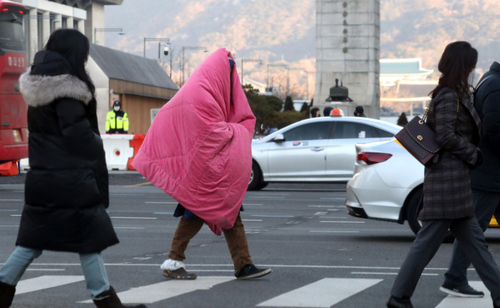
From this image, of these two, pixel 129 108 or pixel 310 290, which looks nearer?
pixel 310 290

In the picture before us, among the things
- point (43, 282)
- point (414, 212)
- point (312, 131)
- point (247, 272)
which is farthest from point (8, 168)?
point (247, 272)

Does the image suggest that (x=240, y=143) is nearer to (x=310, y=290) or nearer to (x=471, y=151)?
(x=310, y=290)

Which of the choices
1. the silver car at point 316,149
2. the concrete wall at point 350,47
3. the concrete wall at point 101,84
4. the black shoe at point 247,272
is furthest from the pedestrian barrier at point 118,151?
the black shoe at point 247,272

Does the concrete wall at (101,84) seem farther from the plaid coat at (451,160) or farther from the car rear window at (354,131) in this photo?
the plaid coat at (451,160)

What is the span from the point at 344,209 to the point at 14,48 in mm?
7418

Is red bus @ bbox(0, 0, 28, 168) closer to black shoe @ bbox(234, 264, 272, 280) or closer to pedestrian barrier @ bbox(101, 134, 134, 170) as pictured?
pedestrian barrier @ bbox(101, 134, 134, 170)

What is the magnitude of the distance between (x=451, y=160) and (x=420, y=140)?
0.24 m

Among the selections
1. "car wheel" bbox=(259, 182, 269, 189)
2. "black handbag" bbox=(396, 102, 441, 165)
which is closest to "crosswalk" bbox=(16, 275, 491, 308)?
"black handbag" bbox=(396, 102, 441, 165)

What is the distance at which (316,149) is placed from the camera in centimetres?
1605

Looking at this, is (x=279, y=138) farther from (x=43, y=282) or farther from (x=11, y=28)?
(x=43, y=282)

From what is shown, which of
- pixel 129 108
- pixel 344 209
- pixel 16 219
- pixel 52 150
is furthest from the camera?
pixel 129 108

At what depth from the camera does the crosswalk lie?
5645 mm

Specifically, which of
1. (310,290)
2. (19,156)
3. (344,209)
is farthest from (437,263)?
(19,156)

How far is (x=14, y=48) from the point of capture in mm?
16109
